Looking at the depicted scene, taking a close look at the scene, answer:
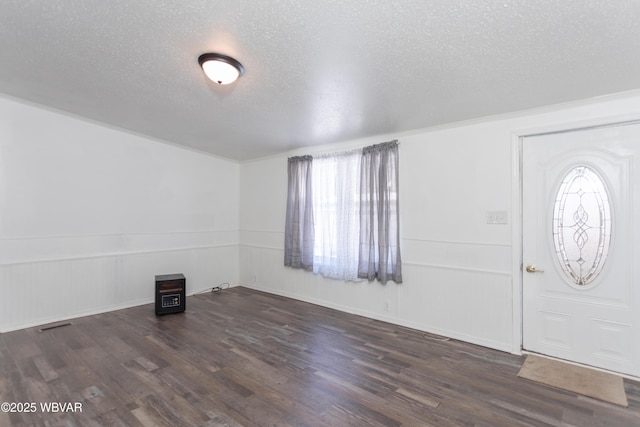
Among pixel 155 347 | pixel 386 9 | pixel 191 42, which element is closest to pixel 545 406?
pixel 386 9

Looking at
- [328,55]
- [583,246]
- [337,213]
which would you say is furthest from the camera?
[337,213]

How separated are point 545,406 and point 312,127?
136 inches

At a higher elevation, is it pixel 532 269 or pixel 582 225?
pixel 582 225

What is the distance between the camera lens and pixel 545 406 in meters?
2.19

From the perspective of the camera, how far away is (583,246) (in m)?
2.79

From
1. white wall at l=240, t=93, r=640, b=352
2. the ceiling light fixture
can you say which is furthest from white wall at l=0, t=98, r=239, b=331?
white wall at l=240, t=93, r=640, b=352

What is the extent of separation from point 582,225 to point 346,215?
8.35 feet

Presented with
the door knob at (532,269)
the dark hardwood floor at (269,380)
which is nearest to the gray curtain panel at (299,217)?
the dark hardwood floor at (269,380)

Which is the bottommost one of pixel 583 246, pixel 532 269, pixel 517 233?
pixel 532 269

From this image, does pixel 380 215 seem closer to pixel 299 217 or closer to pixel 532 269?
pixel 299 217

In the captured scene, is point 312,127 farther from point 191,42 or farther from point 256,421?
point 256,421

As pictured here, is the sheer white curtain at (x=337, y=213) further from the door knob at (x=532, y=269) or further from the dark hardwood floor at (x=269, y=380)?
the door knob at (x=532, y=269)

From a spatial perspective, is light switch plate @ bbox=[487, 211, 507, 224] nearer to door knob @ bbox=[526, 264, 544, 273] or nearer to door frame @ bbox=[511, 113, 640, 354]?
door frame @ bbox=[511, 113, 640, 354]

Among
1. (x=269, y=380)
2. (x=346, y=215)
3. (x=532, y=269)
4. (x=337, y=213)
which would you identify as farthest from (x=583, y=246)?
(x=269, y=380)
